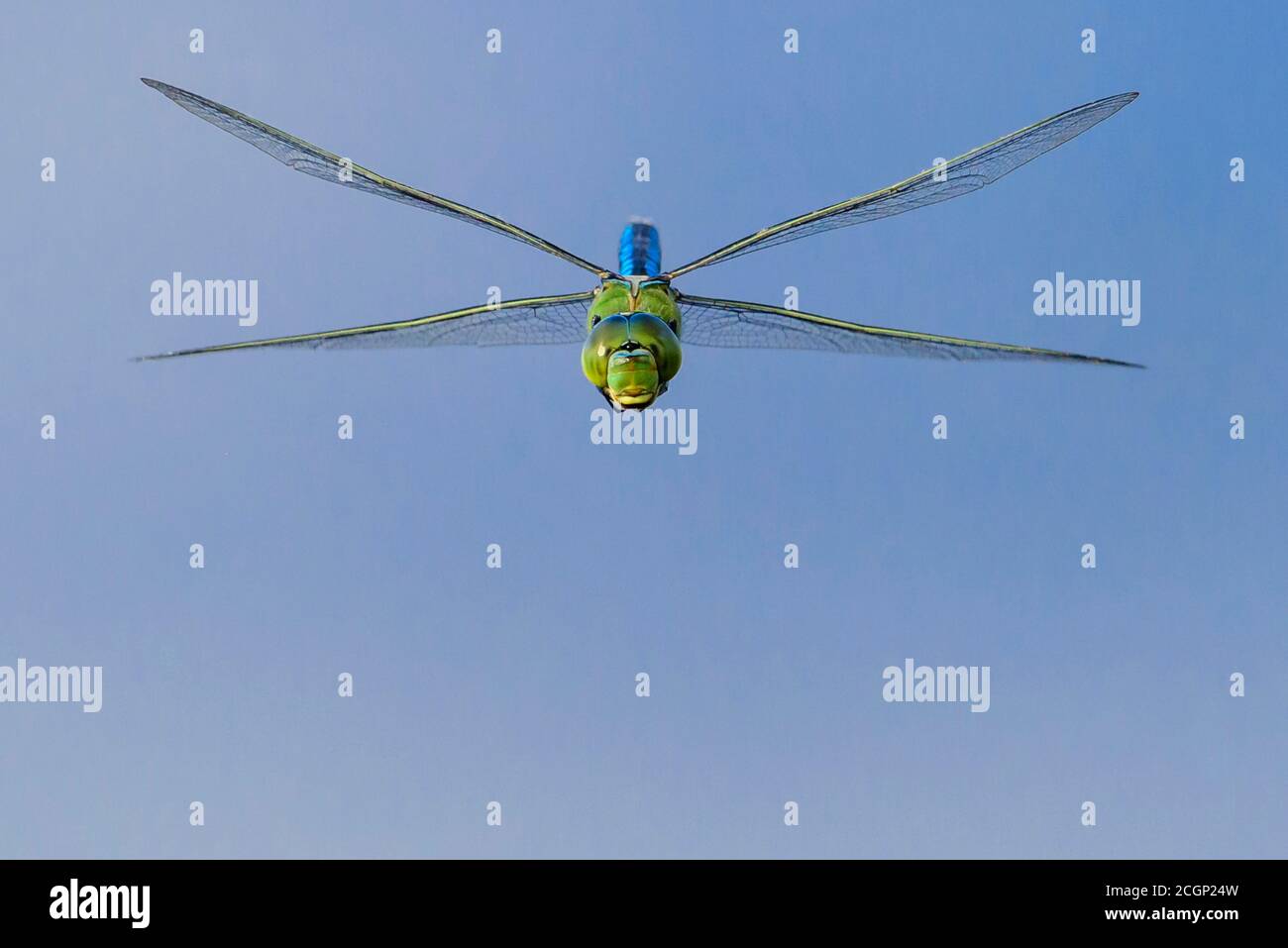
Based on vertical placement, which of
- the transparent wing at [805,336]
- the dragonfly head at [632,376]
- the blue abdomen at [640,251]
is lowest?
the dragonfly head at [632,376]

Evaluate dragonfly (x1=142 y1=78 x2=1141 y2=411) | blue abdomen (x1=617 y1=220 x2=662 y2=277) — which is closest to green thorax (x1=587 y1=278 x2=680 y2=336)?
dragonfly (x1=142 y1=78 x2=1141 y2=411)

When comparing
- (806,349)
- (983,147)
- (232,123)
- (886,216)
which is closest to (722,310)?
(806,349)

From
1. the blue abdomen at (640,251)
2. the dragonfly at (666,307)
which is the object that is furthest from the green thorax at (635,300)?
the blue abdomen at (640,251)

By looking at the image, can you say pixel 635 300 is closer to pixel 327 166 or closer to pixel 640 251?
pixel 640 251

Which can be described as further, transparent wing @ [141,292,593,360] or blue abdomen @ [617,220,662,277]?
blue abdomen @ [617,220,662,277]

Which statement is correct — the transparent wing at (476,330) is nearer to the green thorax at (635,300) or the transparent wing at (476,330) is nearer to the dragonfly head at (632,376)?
the green thorax at (635,300)

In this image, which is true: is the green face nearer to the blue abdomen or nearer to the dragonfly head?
the dragonfly head

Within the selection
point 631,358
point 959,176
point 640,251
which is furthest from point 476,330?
point 959,176
